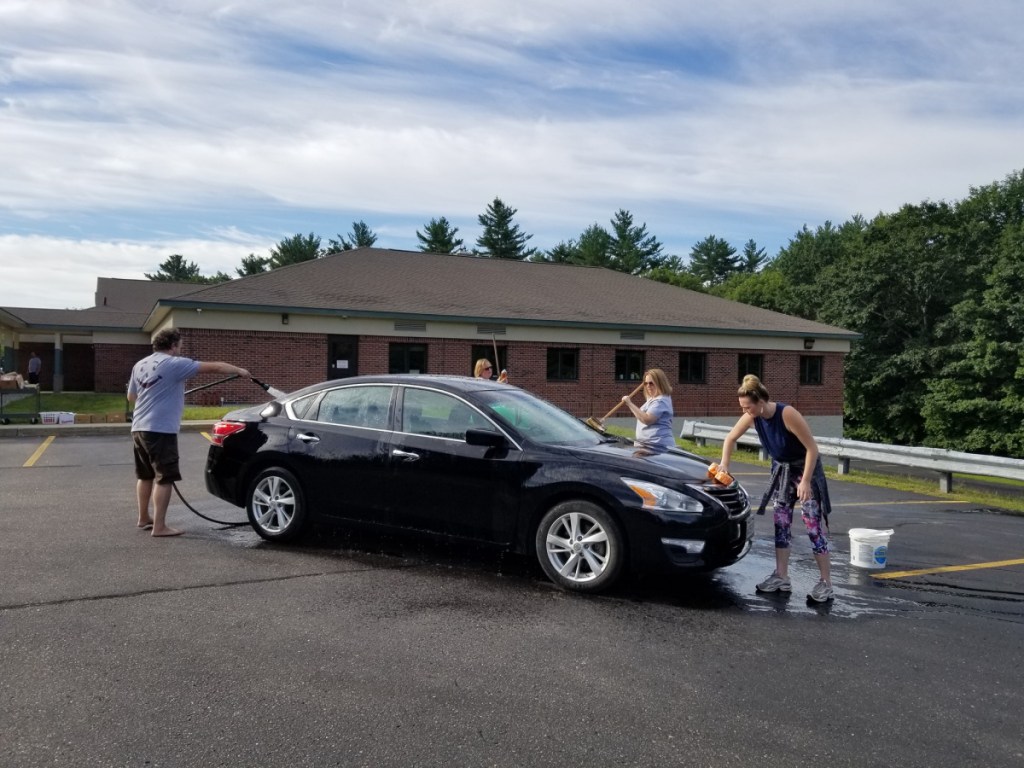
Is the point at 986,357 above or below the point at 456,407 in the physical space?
above

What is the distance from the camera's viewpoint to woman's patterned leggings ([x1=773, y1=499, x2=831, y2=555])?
224 inches

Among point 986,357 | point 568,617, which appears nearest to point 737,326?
point 986,357

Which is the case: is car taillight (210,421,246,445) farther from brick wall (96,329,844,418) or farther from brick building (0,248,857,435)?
brick building (0,248,857,435)

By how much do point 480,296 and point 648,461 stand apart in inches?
886

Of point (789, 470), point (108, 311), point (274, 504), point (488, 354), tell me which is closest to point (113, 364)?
point (108, 311)

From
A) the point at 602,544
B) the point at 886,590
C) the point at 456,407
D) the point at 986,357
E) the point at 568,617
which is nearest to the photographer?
the point at 568,617

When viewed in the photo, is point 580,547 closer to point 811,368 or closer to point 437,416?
point 437,416

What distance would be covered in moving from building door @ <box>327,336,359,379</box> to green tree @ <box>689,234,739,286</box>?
78204 mm

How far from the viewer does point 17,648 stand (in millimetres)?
4402

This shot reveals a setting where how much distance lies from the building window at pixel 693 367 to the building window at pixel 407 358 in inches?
379

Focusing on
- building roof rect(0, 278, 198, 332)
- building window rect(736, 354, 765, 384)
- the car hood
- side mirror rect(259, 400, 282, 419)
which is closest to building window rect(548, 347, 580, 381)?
building window rect(736, 354, 765, 384)

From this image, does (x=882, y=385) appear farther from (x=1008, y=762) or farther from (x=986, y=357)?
(x=1008, y=762)

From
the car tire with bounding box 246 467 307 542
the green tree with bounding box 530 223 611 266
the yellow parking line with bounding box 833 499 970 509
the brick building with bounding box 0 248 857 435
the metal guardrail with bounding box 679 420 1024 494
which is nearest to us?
the car tire with bounding box 246 467 307 542

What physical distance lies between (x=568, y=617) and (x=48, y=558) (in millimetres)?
4096
